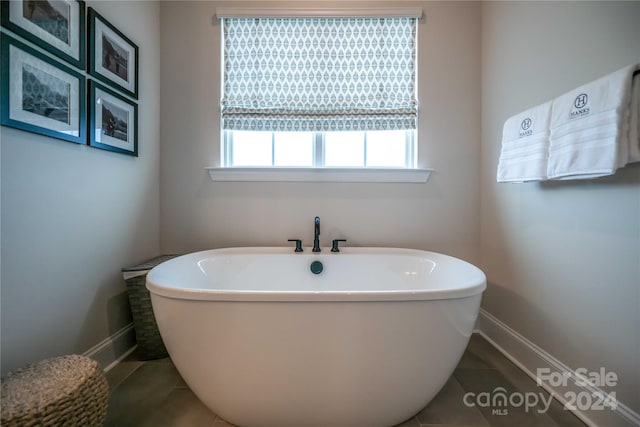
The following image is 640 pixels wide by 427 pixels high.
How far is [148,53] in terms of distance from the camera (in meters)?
1.79

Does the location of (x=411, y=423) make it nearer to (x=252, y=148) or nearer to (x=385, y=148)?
(x=385, y=148)

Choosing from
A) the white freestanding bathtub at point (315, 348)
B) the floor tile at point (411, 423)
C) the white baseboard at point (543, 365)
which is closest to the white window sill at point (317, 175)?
the white freestanding bathtub at point (315, 348)

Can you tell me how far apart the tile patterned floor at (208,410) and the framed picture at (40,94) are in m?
1.31

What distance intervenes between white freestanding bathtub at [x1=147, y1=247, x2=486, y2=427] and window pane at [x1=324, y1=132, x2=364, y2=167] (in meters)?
1.25

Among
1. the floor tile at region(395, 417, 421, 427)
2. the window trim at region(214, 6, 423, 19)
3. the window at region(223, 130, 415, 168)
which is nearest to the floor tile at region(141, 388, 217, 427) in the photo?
the floor tile at region(395, 417, 421, 427)

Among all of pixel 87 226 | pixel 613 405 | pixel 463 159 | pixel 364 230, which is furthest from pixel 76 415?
pixel 463 159

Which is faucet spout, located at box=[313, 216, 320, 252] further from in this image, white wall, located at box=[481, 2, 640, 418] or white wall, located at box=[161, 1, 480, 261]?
white wall, located at box=[481, 2, 640, 418]

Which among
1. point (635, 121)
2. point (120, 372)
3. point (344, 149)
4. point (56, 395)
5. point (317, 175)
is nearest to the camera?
point (56, 395)

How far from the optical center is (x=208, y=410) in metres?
1.17

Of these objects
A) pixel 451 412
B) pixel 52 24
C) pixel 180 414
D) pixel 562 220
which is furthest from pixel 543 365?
pixel 52 24

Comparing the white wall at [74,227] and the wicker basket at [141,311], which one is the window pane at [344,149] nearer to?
the white wall at [74,227]

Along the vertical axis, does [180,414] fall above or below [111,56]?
below

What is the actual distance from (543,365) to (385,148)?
5.43ft

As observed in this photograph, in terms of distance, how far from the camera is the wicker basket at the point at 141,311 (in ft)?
4.88
